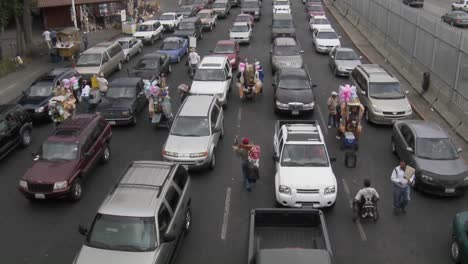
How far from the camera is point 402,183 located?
1434 centimetres

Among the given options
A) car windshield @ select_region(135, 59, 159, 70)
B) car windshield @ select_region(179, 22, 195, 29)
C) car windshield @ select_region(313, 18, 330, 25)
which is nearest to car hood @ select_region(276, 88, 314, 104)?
car windshield @ select_region(135, 59, 159, 70)

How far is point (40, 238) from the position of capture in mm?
14031

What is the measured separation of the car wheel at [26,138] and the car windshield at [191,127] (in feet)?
21.9

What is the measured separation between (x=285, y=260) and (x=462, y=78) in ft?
50.4

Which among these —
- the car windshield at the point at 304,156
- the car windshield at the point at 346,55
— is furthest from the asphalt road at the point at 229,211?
the car windshield at the point at 346,55

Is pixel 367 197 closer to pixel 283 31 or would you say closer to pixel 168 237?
pixel 168 237

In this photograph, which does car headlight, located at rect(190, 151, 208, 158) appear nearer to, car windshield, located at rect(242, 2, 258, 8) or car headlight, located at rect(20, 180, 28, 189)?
car headlight, located at rect(20, 180, 28, 189)

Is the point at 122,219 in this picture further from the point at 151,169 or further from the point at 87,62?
the point at 87,62

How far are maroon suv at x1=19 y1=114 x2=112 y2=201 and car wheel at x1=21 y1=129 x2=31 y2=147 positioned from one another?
3.56 metres

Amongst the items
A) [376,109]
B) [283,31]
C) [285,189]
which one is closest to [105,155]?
[285,189]

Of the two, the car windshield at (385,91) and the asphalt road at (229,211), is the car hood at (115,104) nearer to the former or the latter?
the asphalt road at (229,211)

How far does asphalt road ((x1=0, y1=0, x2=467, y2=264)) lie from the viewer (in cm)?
1316

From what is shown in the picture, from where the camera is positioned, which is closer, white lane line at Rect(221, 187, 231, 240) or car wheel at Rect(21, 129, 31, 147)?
white lane line at Rect(221, 187, 231, 240)

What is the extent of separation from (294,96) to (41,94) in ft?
39.1
